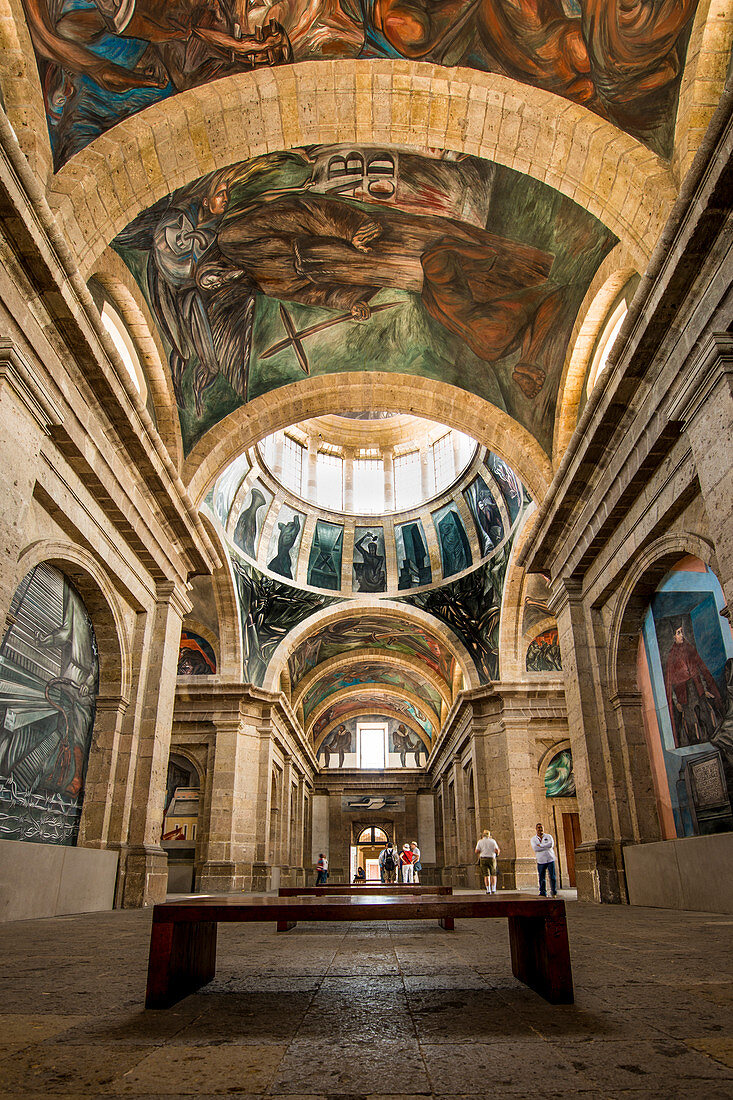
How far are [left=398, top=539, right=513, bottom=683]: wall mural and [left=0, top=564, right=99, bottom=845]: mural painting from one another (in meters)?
12.4

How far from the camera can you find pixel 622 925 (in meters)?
5.96

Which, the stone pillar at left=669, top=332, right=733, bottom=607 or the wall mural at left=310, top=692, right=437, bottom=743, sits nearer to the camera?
the stone pillar at left=669, top=332, right=733, bottom=607

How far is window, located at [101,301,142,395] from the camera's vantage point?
9859 mm

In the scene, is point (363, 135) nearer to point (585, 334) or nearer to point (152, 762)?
point (585, 334)

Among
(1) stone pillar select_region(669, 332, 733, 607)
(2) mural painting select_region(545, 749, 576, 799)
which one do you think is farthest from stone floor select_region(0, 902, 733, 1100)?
(2) mural painting select_region(545, 749, 576, 799)

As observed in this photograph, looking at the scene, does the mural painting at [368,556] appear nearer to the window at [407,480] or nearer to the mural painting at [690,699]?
the window at [407,480]

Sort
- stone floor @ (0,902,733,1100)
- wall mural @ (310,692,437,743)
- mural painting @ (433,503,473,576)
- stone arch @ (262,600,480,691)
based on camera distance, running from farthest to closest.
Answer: wall mural @ (310,692,437,743), mural painting @ (433,503,473,576), stone arch @ (262,600,480,691), stone floor @ (0,902,733,1100)

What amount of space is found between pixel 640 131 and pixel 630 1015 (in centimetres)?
821

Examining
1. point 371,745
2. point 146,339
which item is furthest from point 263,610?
point 371,745

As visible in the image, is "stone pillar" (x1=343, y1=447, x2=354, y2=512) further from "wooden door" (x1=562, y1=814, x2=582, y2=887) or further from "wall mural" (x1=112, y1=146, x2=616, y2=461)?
"wooden door" (x1=562, y1=814, x2=582, y2=887)

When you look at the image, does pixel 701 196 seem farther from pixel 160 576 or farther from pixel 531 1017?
pixel 160 576

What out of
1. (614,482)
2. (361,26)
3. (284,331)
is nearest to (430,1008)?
(614,482)

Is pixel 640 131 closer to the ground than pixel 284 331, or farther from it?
closer to the ground

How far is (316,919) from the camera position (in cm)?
281
